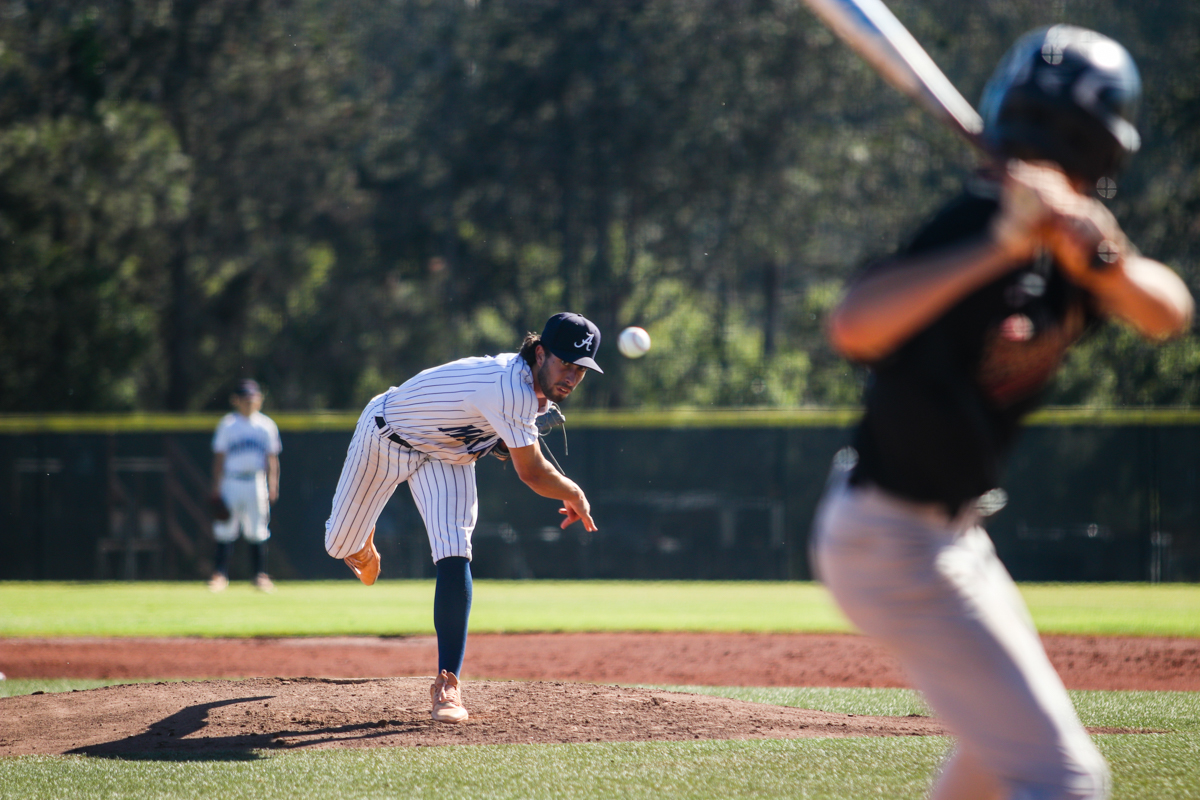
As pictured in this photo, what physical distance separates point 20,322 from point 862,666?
1610 centimetres

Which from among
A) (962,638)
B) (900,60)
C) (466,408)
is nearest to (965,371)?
(962,638)

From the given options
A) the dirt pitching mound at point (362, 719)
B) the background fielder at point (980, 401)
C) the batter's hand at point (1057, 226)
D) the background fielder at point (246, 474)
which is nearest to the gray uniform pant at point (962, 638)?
the background fielder at point (980, 401)

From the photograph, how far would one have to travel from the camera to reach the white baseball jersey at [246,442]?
11.9 metres

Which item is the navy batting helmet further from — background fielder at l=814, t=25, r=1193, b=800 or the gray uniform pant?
the gray uniform pant

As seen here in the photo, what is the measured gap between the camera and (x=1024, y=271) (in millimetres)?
1872

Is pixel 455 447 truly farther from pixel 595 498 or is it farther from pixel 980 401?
pixel 595 498

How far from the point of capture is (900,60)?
2.18m

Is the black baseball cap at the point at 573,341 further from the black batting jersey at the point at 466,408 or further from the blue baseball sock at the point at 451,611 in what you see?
the blue baseball sock at the point at 451,611

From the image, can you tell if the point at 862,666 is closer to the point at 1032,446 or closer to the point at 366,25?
the point at 1032,446

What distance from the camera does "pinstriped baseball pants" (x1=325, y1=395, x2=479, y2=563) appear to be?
4684 millimetres

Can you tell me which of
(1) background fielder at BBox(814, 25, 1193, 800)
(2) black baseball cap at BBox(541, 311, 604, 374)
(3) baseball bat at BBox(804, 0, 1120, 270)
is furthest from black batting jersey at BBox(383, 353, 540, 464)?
(1) background fielder at BBox(814, 25, 1193, 800)

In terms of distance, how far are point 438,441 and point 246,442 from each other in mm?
7855

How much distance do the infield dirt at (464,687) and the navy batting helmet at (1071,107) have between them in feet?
9.81

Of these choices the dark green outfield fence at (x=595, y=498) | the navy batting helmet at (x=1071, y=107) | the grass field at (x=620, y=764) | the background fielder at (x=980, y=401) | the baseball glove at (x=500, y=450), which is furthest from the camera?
the dark green outfield fence at (x=595, y=498)
